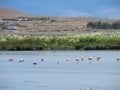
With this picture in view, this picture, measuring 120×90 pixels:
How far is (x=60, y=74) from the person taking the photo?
37188 mm

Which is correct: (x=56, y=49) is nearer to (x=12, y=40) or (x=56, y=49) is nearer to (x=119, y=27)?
(x=12, y=40)

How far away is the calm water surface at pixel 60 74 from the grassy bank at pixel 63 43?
15.5 meters

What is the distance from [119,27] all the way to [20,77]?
10187cm

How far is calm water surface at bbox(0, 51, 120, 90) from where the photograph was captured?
30.9 metres

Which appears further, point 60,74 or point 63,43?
point 63,43

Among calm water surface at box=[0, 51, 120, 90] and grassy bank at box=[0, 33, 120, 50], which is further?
grassy bank at box=[0, 33, 120, 50]

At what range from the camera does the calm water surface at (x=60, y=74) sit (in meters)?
30.9

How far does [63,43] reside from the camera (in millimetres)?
69000

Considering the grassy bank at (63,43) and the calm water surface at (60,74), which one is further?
the grassy bank at (63,43)

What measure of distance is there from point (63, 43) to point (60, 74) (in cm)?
3187

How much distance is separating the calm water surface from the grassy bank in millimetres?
15519

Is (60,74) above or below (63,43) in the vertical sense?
above

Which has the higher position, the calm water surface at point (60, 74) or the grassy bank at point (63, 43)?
the calm water surface at point (60, 74)

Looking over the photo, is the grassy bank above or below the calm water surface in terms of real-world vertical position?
below
